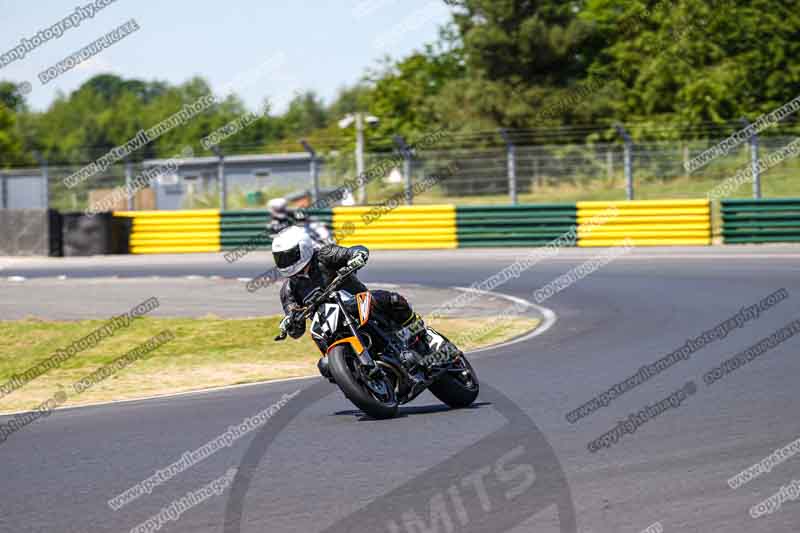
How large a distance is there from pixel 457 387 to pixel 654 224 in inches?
694

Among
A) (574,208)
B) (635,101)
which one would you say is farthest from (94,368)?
(635,101)

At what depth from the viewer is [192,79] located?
15700 cm

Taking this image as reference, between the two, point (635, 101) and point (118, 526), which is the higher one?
point (635, 101)

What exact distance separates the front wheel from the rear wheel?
0.45 metres

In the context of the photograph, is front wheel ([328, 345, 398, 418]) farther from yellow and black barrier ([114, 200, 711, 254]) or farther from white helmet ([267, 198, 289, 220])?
yellow and black barrier ([114, 200, 711, 254])

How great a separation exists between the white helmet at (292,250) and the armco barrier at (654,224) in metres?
17.9

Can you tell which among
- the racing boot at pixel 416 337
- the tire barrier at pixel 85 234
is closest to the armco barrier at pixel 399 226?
the tire barrier at pixel 85 234

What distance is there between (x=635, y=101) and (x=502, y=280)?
3323cm

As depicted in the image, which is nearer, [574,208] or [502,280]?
[502,280]

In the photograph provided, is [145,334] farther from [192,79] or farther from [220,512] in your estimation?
[192,79]

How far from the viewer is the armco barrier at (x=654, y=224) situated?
25578 mm

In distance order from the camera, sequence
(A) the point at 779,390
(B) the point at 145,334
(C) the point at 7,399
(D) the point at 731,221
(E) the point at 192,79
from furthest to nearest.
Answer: (E) the point at 192,79
(D) the point at 731,221
(B) the point at 145,334
(C) the point at 7,399
(A) the point at 779,390

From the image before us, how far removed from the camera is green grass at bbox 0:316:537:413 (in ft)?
37.1

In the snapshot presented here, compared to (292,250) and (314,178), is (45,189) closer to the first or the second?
(314,178)
